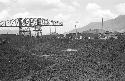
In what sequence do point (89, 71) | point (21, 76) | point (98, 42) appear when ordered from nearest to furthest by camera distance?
point (21, 76), point (89, 71), point (98, 42)

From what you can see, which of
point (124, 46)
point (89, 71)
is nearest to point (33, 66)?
point (89, 71)

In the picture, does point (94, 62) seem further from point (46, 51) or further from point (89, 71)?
point (46, 51)

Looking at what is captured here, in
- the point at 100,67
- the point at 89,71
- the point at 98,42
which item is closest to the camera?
the point at 89,71

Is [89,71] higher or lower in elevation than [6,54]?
lower

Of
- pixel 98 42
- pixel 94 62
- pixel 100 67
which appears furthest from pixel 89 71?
pixel 98 42

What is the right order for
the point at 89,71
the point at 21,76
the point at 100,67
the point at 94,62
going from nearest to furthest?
the point at 21,76 → the point at 89,71 → the point at 100,67 → the point at 94,62

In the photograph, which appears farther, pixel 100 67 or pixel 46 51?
pixel 46 51

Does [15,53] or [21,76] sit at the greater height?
[15,53]

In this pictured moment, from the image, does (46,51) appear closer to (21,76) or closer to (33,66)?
(33,66)

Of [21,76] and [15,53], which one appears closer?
[21,76]
